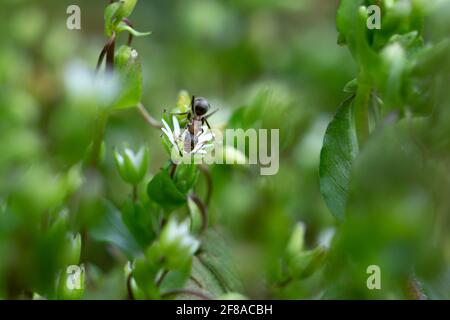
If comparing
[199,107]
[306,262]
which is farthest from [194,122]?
[306,262]

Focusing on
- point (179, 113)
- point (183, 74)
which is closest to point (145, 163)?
point (179, 113)

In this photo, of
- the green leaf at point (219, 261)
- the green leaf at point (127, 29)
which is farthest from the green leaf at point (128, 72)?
the green leaf at point (219, 261)

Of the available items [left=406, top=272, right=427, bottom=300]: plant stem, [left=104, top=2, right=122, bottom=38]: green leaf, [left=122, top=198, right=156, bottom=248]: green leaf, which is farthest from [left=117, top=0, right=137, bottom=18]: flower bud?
[left=406, top=272, right=427, bottom=300]: plant stem

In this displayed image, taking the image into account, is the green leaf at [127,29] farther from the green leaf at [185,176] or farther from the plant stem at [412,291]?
the plant stem at [412,291]

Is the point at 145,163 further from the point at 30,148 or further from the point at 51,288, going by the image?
the point at 30,148

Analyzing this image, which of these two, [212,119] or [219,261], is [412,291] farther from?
[212,119]
